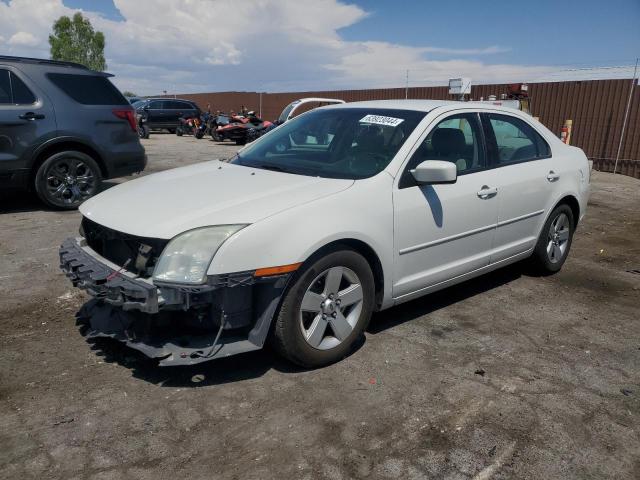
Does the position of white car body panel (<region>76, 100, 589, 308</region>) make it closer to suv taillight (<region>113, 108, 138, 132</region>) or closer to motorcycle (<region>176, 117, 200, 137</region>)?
suv taillight (<region>113, 108, 138, 132</region>)

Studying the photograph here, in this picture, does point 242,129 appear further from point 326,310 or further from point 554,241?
point 326,310

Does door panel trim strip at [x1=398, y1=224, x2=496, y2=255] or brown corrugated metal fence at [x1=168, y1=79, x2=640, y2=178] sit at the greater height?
brown corrugated metal fence at [x1=168, y1=79, x2=640, y2=178]

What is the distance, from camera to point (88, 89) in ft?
24.0

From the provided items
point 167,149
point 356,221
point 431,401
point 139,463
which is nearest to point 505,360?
point 431,401

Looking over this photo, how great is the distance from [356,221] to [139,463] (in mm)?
1736

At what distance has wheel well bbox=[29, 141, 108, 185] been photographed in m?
6.98

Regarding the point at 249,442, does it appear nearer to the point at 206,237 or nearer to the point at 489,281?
the point at 206,237

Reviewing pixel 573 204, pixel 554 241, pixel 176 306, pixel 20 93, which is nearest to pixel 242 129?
pixel 20 93

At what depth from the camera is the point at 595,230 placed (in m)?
7.61

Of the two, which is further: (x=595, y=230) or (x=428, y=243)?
(x=595, y=230)

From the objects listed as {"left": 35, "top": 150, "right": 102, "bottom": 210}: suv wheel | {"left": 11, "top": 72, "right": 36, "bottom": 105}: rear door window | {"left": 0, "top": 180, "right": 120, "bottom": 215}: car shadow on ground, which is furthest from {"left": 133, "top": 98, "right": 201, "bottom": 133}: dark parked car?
{"left": 11, "top": 72, "right": 36, "bottom": 105}: rear door window

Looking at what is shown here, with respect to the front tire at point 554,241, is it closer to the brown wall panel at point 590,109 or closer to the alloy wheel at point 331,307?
the alloy wheel at point 331,307

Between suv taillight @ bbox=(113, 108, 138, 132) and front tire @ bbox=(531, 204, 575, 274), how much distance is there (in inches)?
224

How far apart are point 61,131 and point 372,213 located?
5278 millimetres
